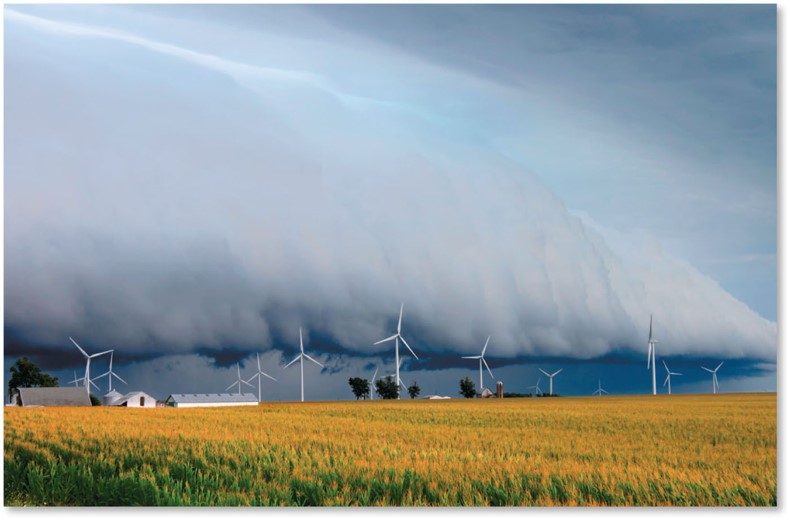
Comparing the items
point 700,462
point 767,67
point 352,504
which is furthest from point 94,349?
point 767,67

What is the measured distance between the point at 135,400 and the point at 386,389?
14.5 meters

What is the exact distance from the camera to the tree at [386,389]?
39.8m

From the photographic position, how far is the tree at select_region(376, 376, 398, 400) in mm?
39781

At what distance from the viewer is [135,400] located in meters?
44.1

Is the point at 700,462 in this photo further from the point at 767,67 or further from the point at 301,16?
the point at 301,16

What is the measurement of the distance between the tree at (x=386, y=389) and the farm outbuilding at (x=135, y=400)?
1183 centimetres

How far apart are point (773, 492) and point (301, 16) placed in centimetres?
1028

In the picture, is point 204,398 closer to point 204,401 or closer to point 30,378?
point 204,401

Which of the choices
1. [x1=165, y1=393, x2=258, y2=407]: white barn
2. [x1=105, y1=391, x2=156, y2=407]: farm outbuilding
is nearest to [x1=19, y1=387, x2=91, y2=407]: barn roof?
[x1=105, y1=391, x2=156, y2=407]: farm outbuilding

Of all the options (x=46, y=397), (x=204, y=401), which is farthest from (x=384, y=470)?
(x=204, y=401)

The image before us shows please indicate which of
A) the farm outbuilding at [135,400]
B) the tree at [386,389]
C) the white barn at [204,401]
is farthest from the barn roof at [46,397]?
the tree at [386,389]

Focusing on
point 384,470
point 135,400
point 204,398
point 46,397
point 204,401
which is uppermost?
point 384,470

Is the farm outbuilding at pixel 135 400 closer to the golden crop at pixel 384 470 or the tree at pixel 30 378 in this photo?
the tree at pixel 30 378

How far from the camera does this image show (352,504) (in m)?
10.3
